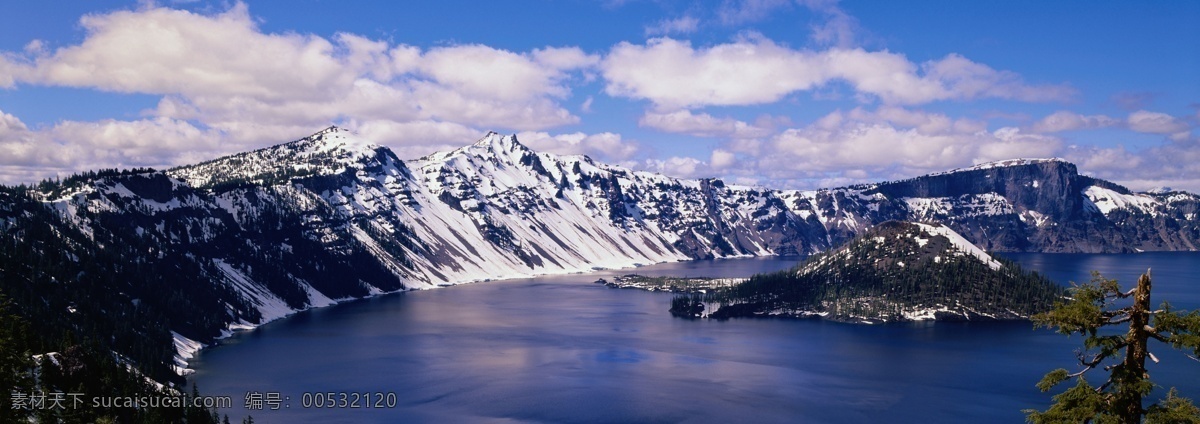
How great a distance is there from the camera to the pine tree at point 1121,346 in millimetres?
20344

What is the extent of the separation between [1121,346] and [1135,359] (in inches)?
16.4

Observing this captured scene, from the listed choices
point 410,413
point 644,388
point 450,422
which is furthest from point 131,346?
point 644,388

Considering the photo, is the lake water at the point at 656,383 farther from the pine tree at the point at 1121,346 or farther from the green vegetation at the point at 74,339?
the pine tree at the point at 1121,346

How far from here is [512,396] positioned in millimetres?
147625

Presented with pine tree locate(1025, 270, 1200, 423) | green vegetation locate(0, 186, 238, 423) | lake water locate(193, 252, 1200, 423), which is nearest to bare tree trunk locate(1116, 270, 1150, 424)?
pine tree locate(1025, 270, 1200, 423)

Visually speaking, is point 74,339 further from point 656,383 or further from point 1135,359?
point 1135,359

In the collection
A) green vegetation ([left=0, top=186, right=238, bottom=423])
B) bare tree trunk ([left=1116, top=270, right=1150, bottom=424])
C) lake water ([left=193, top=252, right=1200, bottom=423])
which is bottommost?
lake water ([left=193, top=252, right=1200, bottom=423])

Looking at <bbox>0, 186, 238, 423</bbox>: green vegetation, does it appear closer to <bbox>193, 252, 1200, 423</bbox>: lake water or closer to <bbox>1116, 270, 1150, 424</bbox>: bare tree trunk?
<bbox>193, 252, 1200, 423</bbox>: lake water

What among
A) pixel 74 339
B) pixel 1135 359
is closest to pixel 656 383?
pixel 74 339

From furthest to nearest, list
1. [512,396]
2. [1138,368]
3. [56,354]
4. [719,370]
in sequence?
[719,370] < [512,396] < [56,354] < [1138,368]

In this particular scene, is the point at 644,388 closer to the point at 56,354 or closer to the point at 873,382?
the point at 873,382

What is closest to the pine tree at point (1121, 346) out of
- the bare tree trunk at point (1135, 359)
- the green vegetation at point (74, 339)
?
the bare tree trunk at point (1135, 359)

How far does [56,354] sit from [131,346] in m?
74.3

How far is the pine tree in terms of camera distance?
2034cm
